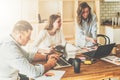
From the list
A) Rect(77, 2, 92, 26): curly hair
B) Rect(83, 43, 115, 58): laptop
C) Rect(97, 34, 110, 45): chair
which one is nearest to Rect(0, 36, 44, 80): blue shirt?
Rect(83, 43, 115, 58): laptop

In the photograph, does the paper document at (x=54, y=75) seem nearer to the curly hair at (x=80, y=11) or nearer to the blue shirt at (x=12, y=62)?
the blue shirt at (x=12, y=62)

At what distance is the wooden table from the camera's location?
5.97ft

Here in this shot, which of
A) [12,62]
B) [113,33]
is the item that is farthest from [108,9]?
[12,62]

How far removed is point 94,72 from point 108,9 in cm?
218

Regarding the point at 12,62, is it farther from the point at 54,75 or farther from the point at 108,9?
the point at 108,9

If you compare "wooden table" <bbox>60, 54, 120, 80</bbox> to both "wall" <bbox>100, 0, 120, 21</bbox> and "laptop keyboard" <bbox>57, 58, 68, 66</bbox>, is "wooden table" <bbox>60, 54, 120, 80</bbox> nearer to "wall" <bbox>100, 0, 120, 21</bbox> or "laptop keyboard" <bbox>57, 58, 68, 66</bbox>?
"laptop keyboard" <bbox>57, 58, 68, 66</bbox>

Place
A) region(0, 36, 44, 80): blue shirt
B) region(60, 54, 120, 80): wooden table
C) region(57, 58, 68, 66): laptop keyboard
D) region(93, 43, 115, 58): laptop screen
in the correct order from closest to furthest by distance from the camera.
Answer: region(0, 36, 44, 80): blue shirt
region(60, 54, 120, 80): wooden table
region(57, 58, 68, 66): laptop keyboard
region(93, 43, 115, 58): laptop screen

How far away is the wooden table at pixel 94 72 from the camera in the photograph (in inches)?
71.7

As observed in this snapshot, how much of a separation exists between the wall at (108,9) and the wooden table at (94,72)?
1.87 meters

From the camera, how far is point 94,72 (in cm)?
189

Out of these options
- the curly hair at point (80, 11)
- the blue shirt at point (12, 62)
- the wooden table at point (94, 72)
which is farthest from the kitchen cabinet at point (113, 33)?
the blue shirt at point (12, 62)

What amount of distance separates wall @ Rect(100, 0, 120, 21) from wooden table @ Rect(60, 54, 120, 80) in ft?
6.15

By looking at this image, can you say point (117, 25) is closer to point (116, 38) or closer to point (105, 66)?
point (116, 38)

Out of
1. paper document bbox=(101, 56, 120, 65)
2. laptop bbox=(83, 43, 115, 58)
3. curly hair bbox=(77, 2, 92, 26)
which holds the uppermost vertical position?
curly hair bbox=(77, 2, 92, 26)
